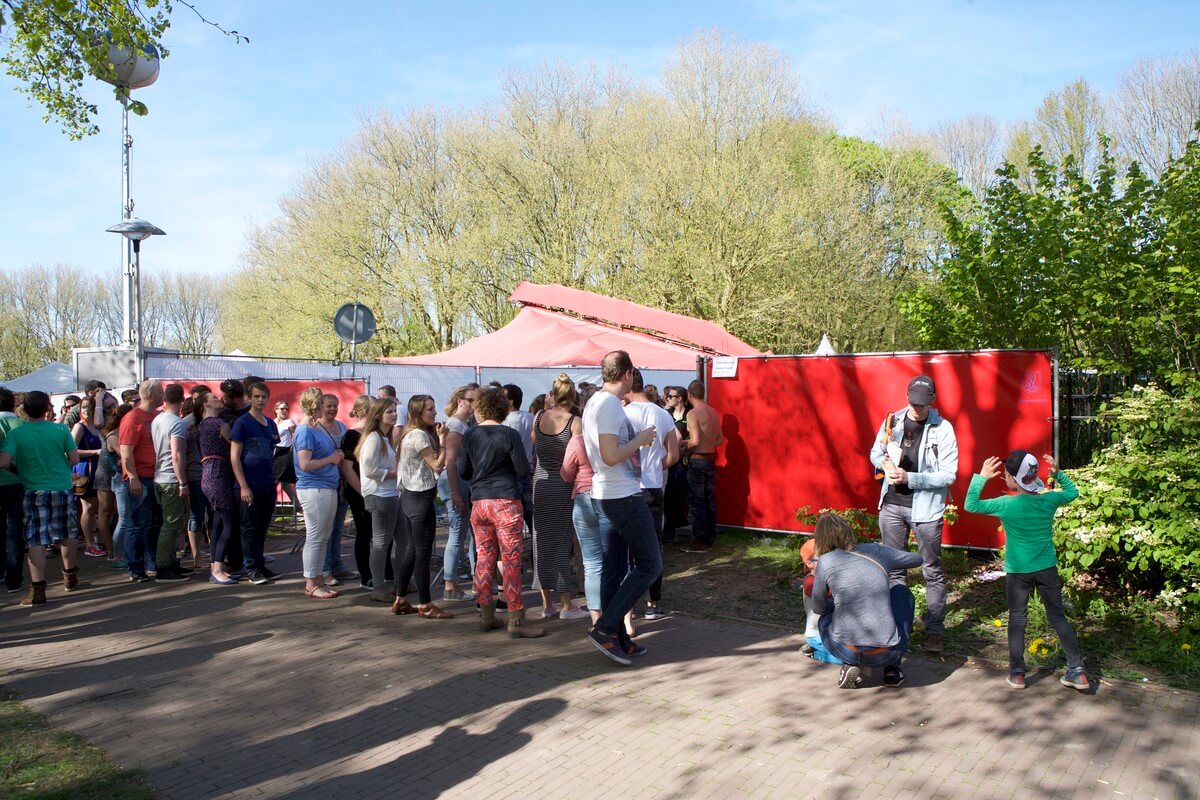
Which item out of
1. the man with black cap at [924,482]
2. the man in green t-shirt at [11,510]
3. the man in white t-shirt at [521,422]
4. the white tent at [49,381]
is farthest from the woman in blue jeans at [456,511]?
the white tent at [49,381]

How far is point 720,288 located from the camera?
26.5 meters

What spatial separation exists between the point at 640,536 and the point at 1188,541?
148 inches

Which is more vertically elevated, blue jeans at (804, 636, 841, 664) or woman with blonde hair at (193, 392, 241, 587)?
woman with blonde hair at (193, 392, 241, 587)

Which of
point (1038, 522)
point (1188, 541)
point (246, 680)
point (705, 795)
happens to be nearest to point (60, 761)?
point (246, 680)

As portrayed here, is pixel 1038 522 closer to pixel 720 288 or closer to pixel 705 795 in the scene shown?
pixel 705 795

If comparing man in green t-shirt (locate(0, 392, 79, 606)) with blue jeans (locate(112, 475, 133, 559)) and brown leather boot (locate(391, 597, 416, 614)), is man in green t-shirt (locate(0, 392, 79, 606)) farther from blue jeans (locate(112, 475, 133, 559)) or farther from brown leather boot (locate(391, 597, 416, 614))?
brown leather boot (locate(391, 597, 416, 614))

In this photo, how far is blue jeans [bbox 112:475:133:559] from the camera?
884 centimetres

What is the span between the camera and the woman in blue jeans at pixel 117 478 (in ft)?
29.9

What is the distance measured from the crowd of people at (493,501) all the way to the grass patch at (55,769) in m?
2.74

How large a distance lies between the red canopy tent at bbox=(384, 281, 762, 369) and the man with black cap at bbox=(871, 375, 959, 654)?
9991mm

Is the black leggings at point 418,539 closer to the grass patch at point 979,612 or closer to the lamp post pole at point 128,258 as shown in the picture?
the grass patch at point 979,612

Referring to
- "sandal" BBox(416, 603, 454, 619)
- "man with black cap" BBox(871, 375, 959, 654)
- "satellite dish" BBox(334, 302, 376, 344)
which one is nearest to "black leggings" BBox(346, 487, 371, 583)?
"sandal" BBox(416, 603, 454, 619)

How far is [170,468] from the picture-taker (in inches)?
335

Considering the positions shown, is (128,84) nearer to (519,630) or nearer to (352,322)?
(352,322)
